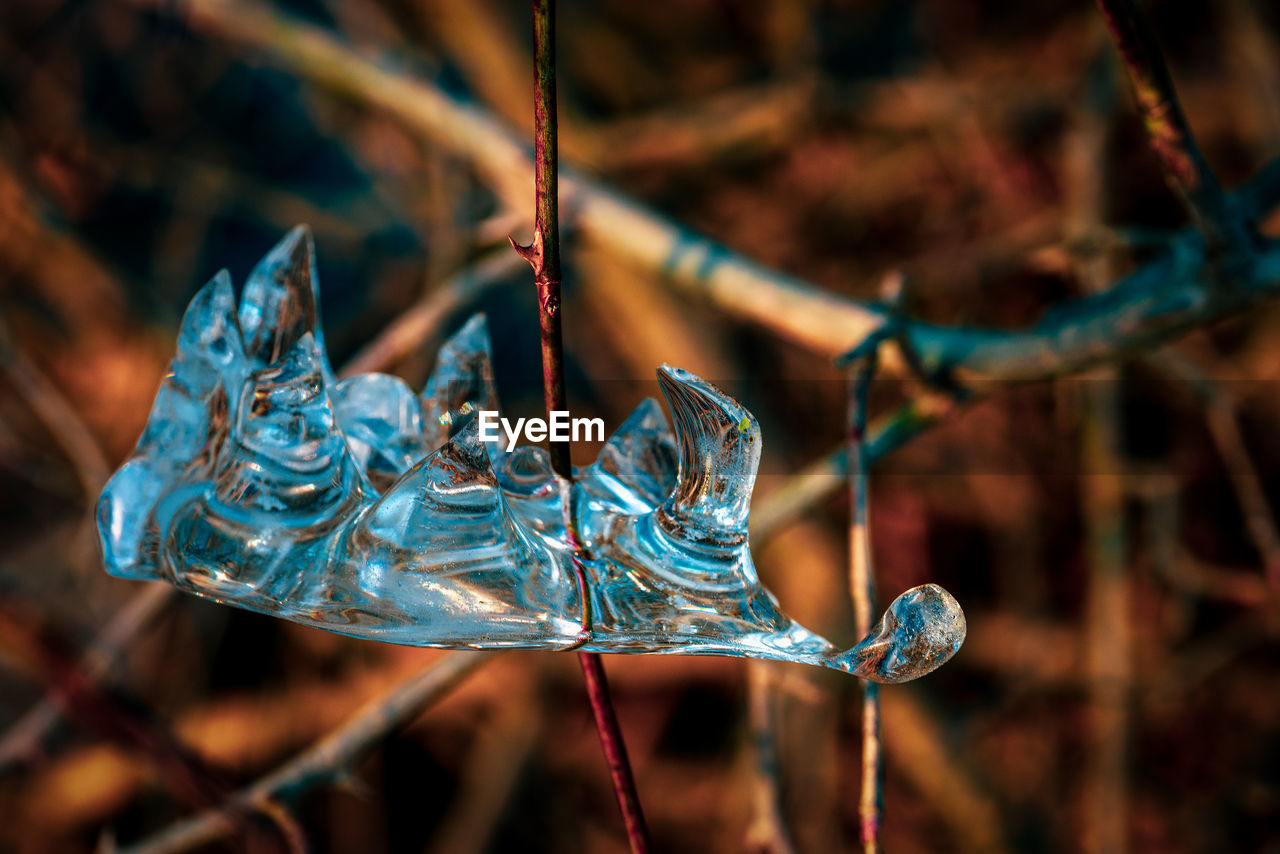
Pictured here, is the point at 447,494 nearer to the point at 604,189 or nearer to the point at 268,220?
the point at 604,189

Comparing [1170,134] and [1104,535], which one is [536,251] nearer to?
[1170,134]

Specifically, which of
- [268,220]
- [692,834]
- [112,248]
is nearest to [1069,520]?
[692,834]

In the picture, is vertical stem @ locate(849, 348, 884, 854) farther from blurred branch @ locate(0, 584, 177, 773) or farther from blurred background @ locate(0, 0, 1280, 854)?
blurred background @ locate(0, 0, 1280, 854)

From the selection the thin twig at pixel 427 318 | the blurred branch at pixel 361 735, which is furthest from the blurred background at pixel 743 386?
the blurred branch at pixel 361 735

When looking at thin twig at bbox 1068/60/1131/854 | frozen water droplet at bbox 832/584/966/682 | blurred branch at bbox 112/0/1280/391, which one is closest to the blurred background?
thin twig at bbox 1068/60/1131/854

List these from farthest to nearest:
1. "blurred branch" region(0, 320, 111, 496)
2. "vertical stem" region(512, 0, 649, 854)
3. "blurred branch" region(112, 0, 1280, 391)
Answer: "blurred branch" region(0, 320, 111, 496) → "blurred branch" region(112, 0, 1280, 391) → "vertical stem" region(512, 0, 649, 854)
